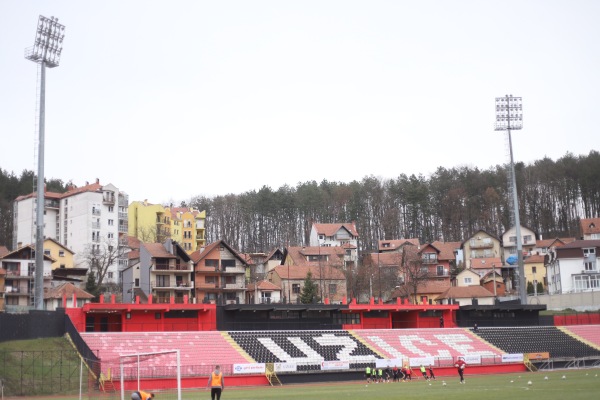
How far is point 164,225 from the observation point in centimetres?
13288

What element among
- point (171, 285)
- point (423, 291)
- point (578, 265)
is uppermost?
point (578, 265)

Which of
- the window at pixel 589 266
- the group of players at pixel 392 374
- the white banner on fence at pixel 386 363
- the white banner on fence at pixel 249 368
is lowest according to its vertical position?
the group of players at pixel 392 374

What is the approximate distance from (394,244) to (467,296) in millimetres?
30647

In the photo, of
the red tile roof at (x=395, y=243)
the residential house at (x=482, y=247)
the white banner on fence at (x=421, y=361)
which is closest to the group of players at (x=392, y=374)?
the white banner on fence at (x=421, y=361)

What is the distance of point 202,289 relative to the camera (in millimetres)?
96875

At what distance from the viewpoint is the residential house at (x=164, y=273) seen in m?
93.9

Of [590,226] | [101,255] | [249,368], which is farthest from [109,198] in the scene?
[590,226]

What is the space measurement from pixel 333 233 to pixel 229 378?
7754 cm

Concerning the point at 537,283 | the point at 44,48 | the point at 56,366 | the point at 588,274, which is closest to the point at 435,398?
the point at 56,366

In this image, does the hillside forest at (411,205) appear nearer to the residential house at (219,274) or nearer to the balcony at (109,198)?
the balcony at (109,198)

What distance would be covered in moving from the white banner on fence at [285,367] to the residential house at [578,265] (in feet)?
179

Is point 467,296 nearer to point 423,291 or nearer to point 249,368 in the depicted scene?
point 423,291

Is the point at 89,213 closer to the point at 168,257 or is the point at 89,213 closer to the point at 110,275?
the point at 110,275

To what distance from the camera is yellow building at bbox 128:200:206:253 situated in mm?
131000
